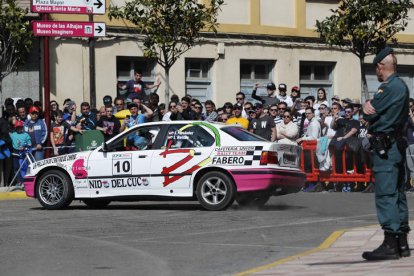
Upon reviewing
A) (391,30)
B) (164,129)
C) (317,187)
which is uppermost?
(391,30)

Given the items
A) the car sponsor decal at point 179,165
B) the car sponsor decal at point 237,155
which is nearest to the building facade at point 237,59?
the car sponsor decal at point 179,165

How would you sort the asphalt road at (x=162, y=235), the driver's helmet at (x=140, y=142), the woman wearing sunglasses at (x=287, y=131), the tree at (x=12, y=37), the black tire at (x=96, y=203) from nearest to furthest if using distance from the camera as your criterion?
the asphalt road at (x=162, y=235), the driver's helmet at (x=140, y=142), the black tire at (x=96, y=203), the woman wearing sunglasses at (x=287, y=131), the tree at (x=12, y=37)

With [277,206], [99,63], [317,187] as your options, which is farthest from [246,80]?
[277,206]

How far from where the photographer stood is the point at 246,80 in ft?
112

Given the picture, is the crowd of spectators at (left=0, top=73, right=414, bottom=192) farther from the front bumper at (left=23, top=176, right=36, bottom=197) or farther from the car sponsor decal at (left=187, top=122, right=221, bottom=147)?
the car sponsor decal at (left=187, top=122, right=221, bottom=147)

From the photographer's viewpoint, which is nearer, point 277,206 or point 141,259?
point 141,259

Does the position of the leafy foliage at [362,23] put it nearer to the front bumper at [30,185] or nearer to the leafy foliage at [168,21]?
the leafy foliage at [168,21]

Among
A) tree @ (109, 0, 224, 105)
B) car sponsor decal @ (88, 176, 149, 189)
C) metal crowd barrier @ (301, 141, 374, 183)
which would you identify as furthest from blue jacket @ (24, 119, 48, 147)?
car sponsor decal @ (88, 176, 149, 189)

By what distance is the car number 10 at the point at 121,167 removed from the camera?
1836 centimetres

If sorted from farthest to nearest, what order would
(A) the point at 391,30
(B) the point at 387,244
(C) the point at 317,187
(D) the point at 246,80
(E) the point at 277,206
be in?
(D) the point at 246,80
(A) the point at 391,30
(C) the point at 317,187
(E) the point at 277,206
(B) the point at 387,244

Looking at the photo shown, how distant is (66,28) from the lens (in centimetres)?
2406

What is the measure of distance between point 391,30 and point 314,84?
625 cm

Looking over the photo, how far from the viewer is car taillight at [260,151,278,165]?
17766 millimetres

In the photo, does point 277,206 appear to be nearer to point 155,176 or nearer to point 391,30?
point 155,176
